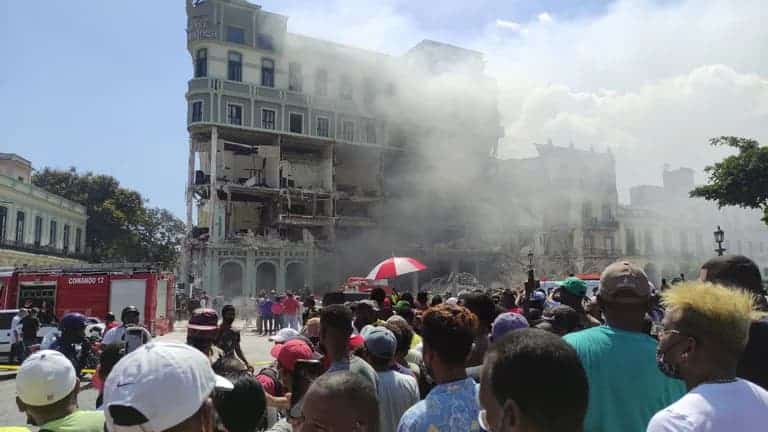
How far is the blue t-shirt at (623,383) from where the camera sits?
2.78 m

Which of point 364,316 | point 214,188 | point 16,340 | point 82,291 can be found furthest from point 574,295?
point 214,188

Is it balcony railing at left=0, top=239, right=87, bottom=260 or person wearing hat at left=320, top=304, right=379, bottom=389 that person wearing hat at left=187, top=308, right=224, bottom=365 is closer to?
person wearing hat at left=320, top=304, right=379, bottom=389

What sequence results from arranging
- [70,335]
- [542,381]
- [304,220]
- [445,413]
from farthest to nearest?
[304,220] < [70,335] < [445,413] < [542,381]

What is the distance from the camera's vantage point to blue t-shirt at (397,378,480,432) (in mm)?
2680

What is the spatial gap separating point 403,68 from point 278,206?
632 inches

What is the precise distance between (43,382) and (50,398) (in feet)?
0.32

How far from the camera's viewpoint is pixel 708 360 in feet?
7.21

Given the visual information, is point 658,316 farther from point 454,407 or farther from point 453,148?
point 453,148

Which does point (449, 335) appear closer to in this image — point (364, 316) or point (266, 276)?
point (364, 316)

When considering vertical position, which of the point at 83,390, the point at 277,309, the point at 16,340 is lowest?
the point at 83,390

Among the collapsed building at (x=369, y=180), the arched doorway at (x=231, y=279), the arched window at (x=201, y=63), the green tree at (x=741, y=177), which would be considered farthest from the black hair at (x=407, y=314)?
the arched window at (x=201, y=63)

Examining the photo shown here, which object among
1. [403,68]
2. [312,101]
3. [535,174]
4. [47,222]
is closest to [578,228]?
[535,174]

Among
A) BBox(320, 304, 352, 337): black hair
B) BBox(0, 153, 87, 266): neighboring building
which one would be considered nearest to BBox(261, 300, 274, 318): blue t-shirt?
BBox(0, 153, 87, 266): neighboring building

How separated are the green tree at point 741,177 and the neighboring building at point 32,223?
3618 centimetres
